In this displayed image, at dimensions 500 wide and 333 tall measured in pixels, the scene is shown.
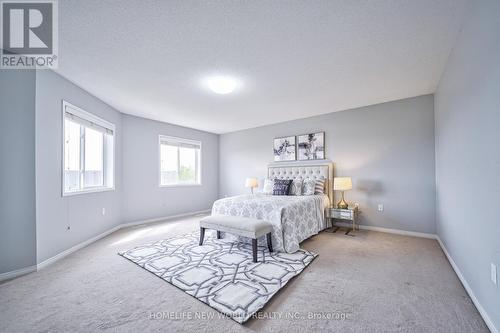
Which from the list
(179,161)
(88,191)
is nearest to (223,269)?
(88,191)

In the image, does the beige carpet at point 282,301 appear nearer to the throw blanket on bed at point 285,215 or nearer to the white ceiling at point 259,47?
the throw blanket on bed at point 285,215

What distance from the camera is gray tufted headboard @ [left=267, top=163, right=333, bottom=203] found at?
4492 mm

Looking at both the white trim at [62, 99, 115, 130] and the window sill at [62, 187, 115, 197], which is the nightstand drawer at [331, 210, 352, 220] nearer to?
the window sill at [62, 187, 115, 197]

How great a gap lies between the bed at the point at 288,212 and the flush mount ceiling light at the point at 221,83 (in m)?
1.85

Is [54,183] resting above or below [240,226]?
above

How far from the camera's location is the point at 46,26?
6.41ft

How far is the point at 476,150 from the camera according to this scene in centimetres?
175

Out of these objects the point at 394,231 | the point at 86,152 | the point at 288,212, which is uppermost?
the point at 86,152

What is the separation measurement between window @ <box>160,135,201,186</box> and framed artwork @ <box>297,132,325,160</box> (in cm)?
304

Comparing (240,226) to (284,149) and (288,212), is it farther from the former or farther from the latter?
(284,149)

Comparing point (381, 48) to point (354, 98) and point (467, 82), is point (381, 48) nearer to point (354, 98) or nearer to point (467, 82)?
point (467, 82)

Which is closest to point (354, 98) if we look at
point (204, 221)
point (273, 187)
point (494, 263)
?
point (273, 187)

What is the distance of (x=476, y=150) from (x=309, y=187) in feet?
8.78

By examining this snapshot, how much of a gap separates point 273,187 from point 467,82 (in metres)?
3.29
